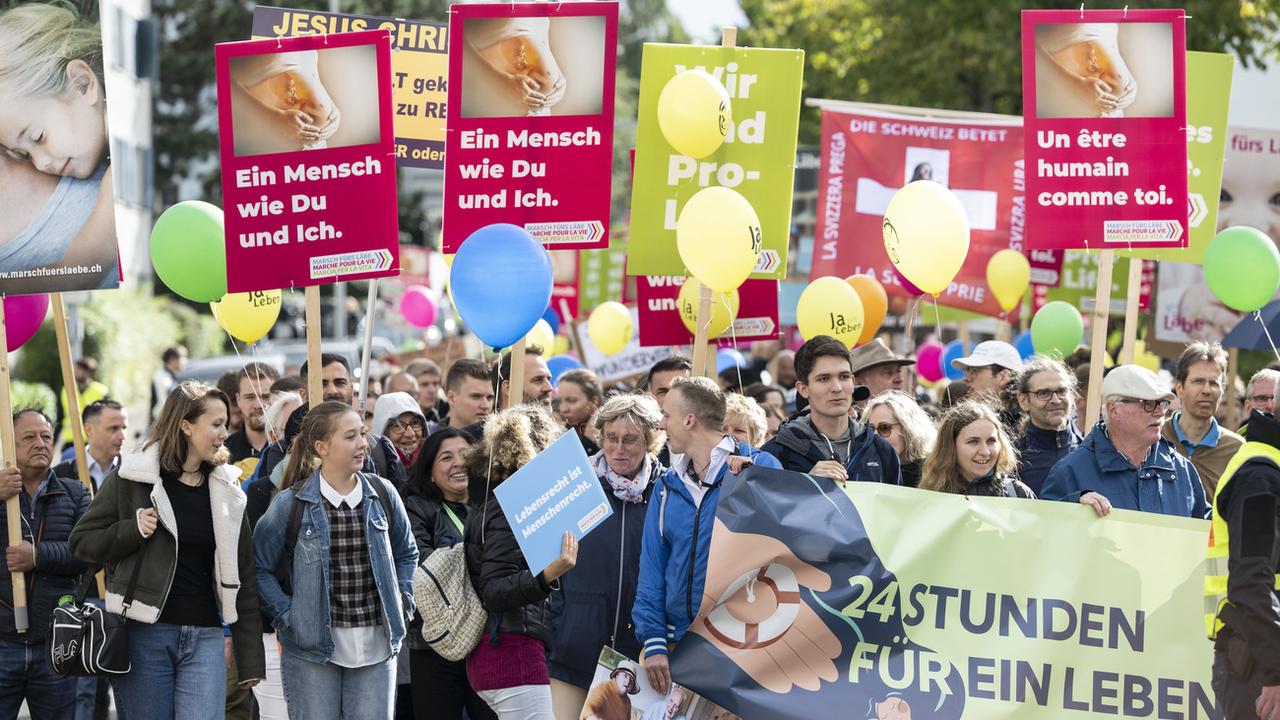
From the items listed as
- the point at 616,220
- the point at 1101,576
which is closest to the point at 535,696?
the point at 1101,576

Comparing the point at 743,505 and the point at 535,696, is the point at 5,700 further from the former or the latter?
the point at 743,505

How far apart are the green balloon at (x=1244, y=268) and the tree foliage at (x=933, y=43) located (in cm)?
1333

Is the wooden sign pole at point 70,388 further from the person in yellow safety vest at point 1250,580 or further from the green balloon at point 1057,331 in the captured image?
the green balloon at point 1057,331

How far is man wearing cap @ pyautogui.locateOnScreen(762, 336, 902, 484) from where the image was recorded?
24.1ft

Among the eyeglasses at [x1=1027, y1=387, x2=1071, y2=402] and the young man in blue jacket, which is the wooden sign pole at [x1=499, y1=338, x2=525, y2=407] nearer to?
the young man in blue jacket

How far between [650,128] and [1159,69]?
2877mm

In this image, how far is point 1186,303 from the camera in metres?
15.6

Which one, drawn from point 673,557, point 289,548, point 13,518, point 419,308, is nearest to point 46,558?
point 13,518

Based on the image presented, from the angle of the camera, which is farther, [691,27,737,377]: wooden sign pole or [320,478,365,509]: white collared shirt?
[691,27,737,377]: wooden sign pole

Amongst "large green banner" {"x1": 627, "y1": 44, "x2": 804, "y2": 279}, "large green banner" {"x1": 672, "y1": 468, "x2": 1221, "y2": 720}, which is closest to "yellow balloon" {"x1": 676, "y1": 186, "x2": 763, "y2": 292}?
"large green banner" {"x1": 627, "y1": 44, "x2": 804, "y2": 279}

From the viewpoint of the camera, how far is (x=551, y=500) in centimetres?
678

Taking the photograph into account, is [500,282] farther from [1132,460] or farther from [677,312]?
[677,312]

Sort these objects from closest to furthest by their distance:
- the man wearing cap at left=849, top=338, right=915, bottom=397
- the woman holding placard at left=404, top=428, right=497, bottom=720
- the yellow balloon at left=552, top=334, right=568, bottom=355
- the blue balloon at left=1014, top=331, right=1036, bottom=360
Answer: the woman holding placard at left=404, top=428, right=497, bottom=720 → the man wearing cap at left=849, top=338, right=915, bottom=397 → the blue balloon at left=1014, top=331, right=1036, bottom=360 → the yellow balloon at left=552, top=334, right=568, bottom=355

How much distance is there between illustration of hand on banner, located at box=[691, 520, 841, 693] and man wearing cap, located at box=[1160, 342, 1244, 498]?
10.5ft
